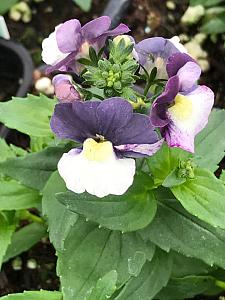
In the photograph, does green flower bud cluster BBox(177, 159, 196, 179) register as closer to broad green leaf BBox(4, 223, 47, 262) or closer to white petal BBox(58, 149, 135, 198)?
white petal BBox(58, 149, 135, 198)

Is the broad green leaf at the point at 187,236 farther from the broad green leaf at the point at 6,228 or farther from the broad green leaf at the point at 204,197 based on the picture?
the broad green leaf at the point at 6,228

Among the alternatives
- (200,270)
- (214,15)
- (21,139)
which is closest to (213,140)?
(200,270)

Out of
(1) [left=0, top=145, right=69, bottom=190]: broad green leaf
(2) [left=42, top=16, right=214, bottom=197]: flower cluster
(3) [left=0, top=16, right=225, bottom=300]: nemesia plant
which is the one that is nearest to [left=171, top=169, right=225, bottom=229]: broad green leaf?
(3) [left=0, top=16, right=225, bottom=300]: nemesia plant

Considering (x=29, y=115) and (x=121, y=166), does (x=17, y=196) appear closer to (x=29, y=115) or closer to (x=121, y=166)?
(x=29, y=115)

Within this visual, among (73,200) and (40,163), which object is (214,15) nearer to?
(40,163)

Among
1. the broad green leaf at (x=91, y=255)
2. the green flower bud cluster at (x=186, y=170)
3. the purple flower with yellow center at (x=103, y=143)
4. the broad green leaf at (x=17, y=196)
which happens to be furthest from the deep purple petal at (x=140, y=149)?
the broad green leaf at (x=17, y=196)
